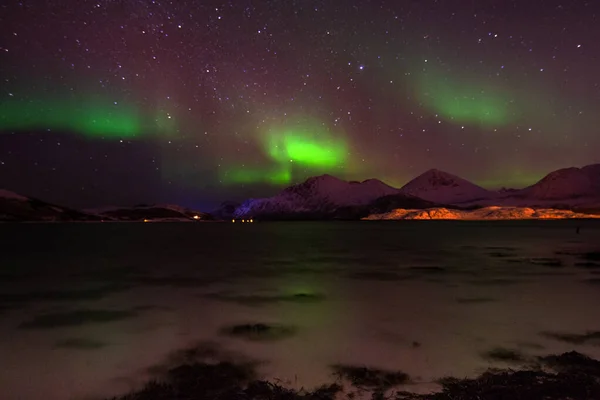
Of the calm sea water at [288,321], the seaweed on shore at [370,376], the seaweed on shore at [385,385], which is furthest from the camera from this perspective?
the calm sea water at [288,321]

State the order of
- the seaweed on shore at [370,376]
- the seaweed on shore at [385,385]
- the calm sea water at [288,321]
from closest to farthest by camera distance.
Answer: the seaweed on shore at [385,385] → the seaweed on shore at [370,376] → the calm sea water at [288,321]

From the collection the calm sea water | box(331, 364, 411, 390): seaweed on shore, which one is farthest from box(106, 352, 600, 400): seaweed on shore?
the calm sea water

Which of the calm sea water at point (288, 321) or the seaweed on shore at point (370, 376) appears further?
Answer: the calm sea water at point (288, 321)

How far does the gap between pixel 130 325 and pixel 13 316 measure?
5857mm

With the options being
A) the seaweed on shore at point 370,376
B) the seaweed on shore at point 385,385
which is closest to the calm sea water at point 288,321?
the seaweed on shore at point 370,376

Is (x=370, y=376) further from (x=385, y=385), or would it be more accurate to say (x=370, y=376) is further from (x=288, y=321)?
(x=288, y=321)

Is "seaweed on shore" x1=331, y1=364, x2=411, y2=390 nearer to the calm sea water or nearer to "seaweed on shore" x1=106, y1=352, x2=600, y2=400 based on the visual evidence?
"seaweed on shore" x1=106, y1=352, x2=600, y2=400

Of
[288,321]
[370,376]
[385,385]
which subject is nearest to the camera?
[385,385]

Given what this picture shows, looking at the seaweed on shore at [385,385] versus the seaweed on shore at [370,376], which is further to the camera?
the seaweed on shore at [370,376]

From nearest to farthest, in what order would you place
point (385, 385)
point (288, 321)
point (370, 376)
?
point (385, 385) → point (370, 376) → point (288, 321)

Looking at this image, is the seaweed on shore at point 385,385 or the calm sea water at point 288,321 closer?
the seaweed on shore at point 385,385

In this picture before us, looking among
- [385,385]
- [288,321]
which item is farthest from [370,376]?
[288,321]

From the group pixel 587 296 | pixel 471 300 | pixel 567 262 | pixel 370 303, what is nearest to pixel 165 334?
pixel 370 303

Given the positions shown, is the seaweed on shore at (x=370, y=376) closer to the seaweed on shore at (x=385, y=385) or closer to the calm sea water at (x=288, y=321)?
the seaweed on shore at (x=385, y=385)
